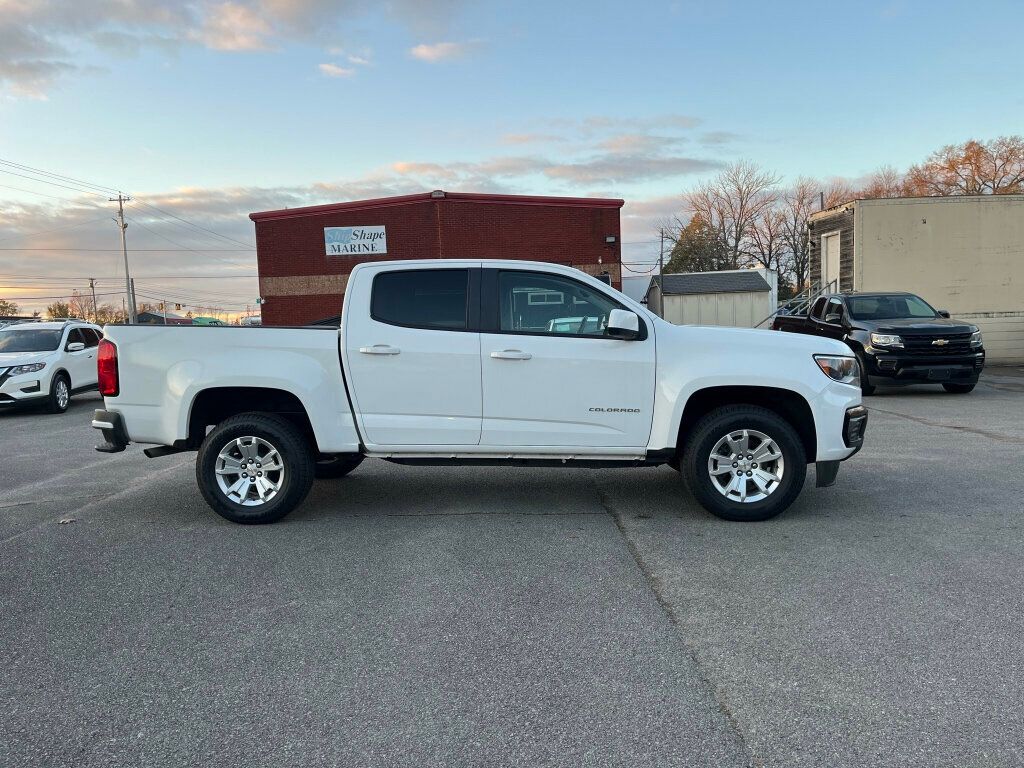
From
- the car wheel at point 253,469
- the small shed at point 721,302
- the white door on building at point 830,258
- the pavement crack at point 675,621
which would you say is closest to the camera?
the pavement crack at point 675,621

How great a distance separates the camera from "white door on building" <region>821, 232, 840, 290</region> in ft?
72.1

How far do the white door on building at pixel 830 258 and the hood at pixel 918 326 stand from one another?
8.87 m

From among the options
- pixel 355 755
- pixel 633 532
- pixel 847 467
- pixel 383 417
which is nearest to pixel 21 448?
pixel 383 417

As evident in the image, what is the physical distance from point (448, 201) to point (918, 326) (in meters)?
21.9

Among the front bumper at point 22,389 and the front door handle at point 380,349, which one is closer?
the front door handle at point 380,349

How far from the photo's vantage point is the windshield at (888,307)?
556 inches

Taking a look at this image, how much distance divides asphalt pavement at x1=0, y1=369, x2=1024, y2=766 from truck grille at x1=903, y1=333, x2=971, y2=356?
7.01 m

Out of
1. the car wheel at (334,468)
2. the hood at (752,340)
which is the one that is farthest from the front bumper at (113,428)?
the hood at (752,340)

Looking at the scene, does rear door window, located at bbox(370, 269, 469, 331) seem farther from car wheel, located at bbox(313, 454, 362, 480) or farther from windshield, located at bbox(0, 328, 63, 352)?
windshield, located at bbox(0, 328, 63, 352)

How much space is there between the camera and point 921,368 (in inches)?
505

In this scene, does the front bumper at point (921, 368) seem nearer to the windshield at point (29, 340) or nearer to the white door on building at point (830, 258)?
the white door on building at point (830, 258)

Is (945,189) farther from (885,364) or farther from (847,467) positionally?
(847,467)

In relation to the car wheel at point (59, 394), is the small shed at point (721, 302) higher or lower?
higher

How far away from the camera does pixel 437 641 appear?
3.60m
